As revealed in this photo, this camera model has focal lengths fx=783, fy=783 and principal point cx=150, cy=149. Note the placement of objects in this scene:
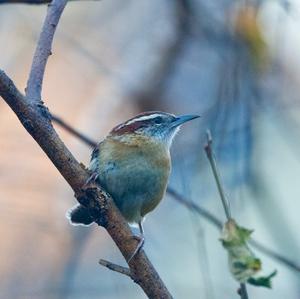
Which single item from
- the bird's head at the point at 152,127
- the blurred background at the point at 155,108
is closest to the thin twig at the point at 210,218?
the bird's head at the point at 152,127

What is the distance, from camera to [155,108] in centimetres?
723

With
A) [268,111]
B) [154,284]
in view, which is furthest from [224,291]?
[154,284]

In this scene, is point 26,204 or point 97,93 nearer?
point 26,204

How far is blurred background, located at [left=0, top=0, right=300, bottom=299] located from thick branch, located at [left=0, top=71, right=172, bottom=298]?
271 centimetres

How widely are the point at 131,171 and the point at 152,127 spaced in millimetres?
Result: 524

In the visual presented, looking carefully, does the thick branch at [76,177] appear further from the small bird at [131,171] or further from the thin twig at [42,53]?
the small bird at [131,171]

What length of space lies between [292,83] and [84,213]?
350 centimetres

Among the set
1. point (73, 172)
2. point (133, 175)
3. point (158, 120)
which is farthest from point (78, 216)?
point (73, 172)

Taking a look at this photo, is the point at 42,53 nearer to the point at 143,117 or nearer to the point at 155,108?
the point at 143,117

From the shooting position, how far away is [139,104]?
7328mm

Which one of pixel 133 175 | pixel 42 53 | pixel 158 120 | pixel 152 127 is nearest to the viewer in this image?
pixel 42 53

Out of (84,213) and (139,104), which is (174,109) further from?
(84,213)

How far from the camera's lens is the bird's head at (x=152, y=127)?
434 centimetres

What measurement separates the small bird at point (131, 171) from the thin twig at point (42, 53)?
850 millimetres
